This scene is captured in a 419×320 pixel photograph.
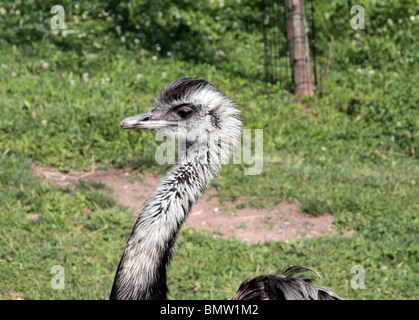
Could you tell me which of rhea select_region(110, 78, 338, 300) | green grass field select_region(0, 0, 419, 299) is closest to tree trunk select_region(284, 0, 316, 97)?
green grass field select_region(0, 0, 419, 299)

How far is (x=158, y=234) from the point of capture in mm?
3260

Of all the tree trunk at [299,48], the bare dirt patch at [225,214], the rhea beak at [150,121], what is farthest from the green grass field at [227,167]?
the rhea beak at [150,121]

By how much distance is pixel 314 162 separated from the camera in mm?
7168

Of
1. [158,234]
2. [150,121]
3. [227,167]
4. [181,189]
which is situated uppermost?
[150,121]

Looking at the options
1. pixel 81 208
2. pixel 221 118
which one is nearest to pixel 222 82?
pixel 81 208

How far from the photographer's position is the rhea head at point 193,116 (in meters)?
3.70

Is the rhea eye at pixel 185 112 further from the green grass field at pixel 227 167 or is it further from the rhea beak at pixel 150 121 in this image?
the green grass field at pixel 227 167

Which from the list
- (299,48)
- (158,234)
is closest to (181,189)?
(158,234)

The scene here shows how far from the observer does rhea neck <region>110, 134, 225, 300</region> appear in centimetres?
321

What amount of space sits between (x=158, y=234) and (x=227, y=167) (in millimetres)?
3655

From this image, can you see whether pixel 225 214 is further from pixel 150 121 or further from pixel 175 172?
pixel 175 172

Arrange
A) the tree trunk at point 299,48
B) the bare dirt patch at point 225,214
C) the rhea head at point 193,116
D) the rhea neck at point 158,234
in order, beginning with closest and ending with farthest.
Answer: the rhea neck at point 158,234 < the rhea head at point 193,116 < the bare dirt patch at point 225,214 < the tree trunk at point 299,48

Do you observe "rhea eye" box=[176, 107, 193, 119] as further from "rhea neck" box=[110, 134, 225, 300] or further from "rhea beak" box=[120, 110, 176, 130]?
"rhea neck" box=[110, 134, 225, 300]

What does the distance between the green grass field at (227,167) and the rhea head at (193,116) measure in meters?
1.73
